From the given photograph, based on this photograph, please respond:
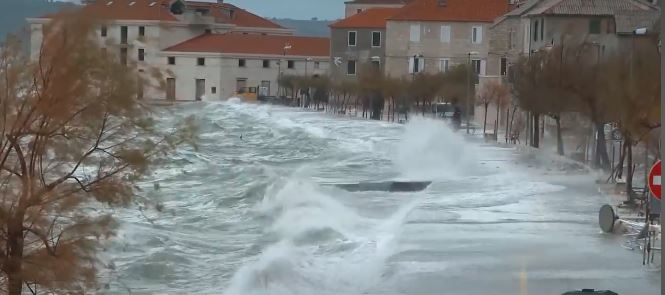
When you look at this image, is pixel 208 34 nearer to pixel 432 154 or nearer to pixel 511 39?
pixel 511 39

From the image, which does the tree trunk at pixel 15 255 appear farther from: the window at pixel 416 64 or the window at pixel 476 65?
the window at pixel 416 64

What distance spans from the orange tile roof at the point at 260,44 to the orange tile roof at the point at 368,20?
9.77m

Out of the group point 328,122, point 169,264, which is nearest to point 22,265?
point 169,264

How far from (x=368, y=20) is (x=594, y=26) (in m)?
41.3

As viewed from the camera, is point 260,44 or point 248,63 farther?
point 260,44

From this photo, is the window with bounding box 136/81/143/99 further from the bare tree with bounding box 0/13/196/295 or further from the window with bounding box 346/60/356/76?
the window with bounding box 346/60/356/76

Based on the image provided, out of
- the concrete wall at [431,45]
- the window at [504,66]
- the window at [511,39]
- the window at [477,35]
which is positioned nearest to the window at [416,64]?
the concrete wall at [431,45]

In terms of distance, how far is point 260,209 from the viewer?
3247cm

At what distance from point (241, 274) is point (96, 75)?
23.8 ft

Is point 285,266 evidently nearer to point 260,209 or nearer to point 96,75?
point 96,75

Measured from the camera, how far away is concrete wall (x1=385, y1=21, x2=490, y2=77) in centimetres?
7756

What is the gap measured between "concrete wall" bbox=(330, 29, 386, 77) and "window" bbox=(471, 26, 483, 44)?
6.91 meters

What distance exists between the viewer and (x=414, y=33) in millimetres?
79000

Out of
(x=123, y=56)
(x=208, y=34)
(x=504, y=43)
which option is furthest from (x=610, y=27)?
(x=208, y=34)
